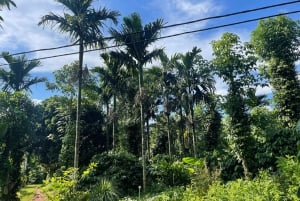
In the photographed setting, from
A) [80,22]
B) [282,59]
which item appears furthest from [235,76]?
[80,22]

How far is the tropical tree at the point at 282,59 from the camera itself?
58.0ft

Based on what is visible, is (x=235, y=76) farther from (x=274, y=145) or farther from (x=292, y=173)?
(x=292, y=173)

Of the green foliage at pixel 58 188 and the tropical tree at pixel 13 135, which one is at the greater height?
the tropical tree at pixel 13 135

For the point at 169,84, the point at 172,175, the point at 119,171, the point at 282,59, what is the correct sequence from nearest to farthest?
1. the point at 172,175
2. the point at 119,171
3. the point at 282,59
4. the point at 169,84

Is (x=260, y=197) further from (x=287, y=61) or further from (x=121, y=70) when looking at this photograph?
(x=121, y=70)

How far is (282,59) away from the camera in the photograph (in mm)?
18828

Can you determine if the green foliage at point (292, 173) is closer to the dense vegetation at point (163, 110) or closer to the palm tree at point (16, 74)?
the dense vegetation at point (163, 110)

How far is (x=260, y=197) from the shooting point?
6172mm

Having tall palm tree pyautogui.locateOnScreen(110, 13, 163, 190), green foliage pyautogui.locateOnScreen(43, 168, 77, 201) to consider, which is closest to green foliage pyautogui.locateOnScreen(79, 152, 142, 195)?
tall palm tree pyautogui.locateOnScreen(110, 13, 163, 190)

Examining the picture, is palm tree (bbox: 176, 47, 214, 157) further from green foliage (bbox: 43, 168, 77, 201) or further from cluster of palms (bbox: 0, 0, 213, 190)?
green foliage (bbox: 43, 168, 77, 201)

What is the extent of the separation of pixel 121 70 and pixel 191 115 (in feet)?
18.9

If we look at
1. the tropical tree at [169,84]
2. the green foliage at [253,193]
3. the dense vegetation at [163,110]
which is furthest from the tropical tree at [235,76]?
the green foliage at [253,193]

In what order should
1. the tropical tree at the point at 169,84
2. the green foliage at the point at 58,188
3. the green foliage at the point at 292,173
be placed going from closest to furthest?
1. the green foliage at the point at 292,173
2. the green foliage at the point at 58,188
3. the tropical tree at the point at 169,84

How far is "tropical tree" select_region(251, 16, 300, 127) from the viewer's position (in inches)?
696
